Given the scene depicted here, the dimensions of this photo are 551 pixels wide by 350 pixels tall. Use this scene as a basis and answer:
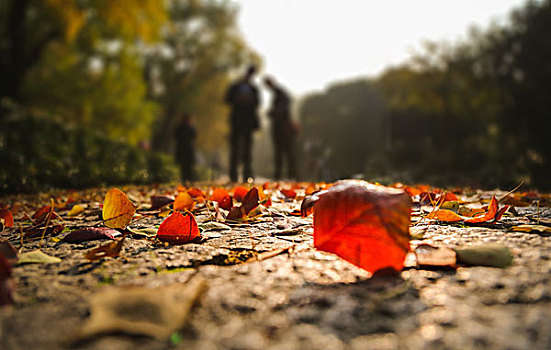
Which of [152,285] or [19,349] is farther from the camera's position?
[152,285]

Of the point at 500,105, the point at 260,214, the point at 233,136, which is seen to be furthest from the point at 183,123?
the point at 500,105

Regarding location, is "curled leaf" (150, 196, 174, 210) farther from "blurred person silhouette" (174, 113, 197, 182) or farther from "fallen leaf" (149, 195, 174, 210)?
"blurred person silhouette" (174, 113, 197, 182)

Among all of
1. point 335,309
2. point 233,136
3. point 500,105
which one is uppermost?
point 500,105

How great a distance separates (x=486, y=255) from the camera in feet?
2.59

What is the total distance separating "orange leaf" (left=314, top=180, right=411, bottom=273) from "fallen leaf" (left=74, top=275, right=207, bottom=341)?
16.5 inches

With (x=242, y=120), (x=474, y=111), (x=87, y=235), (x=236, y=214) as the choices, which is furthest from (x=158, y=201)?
(x=474, y=111)

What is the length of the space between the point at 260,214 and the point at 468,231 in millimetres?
923

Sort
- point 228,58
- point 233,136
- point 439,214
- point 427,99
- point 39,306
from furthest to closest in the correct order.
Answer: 1. point 228,58
2. point 427,99
3. point 233,136
4. point 439,214
5. point 39,306

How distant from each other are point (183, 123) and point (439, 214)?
10292 millimetres

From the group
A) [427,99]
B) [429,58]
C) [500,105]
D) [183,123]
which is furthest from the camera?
[429,58]

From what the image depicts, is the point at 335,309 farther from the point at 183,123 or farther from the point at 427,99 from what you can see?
the point at 427,99

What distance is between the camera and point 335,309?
1.94 ft

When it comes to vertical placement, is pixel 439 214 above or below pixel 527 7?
below

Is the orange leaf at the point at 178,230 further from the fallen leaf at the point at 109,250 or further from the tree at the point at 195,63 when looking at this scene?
the tree at the point at 195,63
